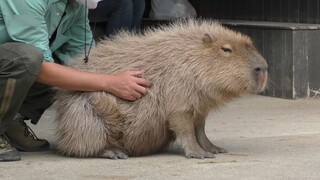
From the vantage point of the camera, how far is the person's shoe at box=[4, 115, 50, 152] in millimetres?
5581

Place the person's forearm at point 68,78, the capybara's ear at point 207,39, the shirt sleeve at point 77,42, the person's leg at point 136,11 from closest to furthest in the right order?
the person's forearm at point 68,78 → the capybara's ear at point 207,39 → the shirt sleeve at point 77,42 → the person's leg at point 136,11

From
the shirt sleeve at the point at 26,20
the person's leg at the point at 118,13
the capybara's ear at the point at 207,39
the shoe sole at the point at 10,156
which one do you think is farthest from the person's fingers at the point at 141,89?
the person's leg at the point at 118,13

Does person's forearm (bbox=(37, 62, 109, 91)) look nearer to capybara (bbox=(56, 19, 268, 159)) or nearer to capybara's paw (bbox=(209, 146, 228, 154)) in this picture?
capybara (bbox=(56, 19, 268, 159))

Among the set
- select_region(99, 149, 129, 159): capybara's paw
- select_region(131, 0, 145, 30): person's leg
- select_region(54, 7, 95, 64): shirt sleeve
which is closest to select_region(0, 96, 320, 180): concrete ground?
select_region(99, 149, 129, 159): capybara's paw

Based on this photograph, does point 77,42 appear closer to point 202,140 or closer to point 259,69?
point 202,140

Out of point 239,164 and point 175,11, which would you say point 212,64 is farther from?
point 175,11

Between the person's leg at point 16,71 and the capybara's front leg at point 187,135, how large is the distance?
0.85 m

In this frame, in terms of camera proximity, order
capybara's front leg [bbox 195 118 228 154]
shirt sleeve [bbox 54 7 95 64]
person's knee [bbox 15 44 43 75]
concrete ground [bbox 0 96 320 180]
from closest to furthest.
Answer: concrete ground [bbox 0 96 320 180] < person's knee [bbox 15 44 43 75] < capybara's front leg [bbox 195 118 228 154] < shirt sleeve [bbox 54 7 95 64]

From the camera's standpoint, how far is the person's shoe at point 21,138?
5.58 m

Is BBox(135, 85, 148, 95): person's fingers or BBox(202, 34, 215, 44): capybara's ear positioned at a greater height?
BBox(202, 34, 215, 44): capybara's ear

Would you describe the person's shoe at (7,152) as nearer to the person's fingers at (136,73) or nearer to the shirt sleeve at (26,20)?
the shirt sleeve at (26,20)

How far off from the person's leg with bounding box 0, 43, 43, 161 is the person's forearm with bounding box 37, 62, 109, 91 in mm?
73

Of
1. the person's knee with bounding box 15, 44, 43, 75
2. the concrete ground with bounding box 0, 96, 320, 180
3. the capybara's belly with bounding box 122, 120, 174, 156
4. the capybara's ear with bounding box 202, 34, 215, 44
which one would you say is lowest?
the concrete ground with bounding box 0, 96, 320, 180

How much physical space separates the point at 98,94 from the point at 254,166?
993mm
